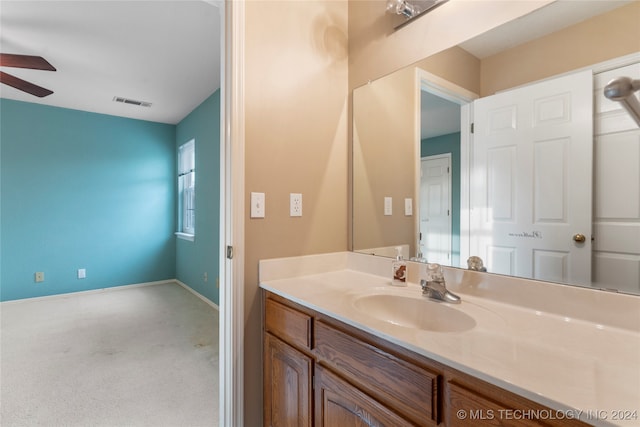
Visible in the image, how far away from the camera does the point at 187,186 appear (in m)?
4.58

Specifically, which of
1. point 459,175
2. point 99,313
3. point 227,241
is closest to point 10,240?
point 99,313

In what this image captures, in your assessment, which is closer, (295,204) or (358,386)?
(358,386)

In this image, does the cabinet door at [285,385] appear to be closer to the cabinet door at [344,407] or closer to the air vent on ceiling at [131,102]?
the cabinet door at [344,407]

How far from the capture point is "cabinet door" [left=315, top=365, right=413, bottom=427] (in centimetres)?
82

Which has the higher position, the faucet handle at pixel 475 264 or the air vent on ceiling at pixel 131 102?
the air vent on ceiling at pixel 131 102

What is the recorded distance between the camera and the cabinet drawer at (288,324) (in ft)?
3.66

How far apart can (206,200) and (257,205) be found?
2.60 m

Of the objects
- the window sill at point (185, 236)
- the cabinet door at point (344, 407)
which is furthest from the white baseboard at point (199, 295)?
the cabinet door at point (344, 407)

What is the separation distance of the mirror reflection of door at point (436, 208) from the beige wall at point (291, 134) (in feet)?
1.49

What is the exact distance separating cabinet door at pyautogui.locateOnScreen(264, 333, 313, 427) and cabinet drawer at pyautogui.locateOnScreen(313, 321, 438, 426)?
0.45ft

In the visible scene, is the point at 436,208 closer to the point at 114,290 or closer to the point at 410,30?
the point at 410,30

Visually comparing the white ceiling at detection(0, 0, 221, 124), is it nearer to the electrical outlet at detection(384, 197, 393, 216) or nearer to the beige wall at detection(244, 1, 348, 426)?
the beige wall at detection(244, 1, 348, 426)

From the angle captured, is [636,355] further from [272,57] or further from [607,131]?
[272,57]

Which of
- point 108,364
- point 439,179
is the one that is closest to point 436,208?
point 439,179
